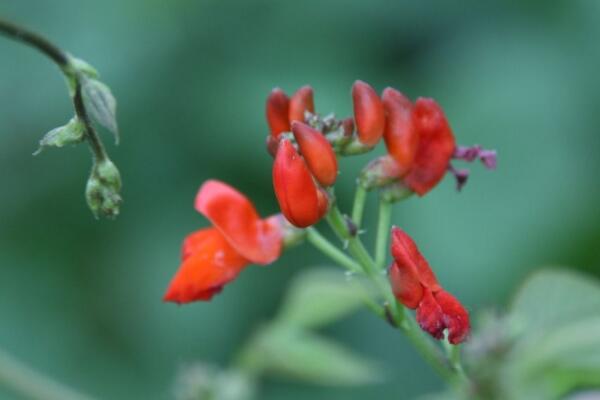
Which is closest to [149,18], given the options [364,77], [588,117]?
[364,77]

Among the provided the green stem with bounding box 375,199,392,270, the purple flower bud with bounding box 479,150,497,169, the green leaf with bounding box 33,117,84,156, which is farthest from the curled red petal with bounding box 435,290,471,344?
the green leaf with bounding box 33,117,84,156

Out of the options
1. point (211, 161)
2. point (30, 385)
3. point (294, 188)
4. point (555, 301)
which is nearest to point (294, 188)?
point (294, 188)

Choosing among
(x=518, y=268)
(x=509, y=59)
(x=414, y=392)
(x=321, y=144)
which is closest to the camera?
(x=321, y=144)

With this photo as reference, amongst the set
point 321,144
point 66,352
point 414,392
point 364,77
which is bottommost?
point 321,144

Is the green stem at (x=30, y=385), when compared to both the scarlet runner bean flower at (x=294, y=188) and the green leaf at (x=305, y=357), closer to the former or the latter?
the green leaf at (x=305, y=357)

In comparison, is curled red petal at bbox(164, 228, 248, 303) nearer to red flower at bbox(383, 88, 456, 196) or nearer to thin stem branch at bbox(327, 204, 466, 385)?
thin stem branch at bbox(327, 204, 466, 385)

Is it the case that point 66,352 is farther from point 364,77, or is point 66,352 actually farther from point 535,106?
point 535,106

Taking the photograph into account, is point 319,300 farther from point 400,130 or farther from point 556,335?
point 556,335
